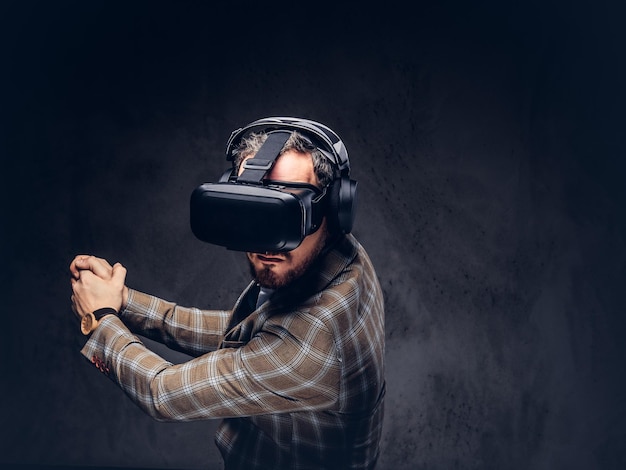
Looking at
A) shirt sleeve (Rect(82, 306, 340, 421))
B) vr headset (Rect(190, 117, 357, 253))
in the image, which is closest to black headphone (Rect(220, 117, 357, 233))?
vr headset (Rect(190, 117, 357, 253))

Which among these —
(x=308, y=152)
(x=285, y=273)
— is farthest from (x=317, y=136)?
(x=285, y=273)

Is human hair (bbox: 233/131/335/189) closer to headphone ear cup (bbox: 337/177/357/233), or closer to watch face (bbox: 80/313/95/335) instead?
headphone ear cup (bbox: 337/177/357/233)

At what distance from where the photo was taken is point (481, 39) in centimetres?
277

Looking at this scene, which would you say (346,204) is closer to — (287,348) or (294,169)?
(294,169)

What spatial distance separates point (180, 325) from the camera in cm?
166

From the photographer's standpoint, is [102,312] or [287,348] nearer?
[287,348]

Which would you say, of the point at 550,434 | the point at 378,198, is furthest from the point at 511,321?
the point at 378,198

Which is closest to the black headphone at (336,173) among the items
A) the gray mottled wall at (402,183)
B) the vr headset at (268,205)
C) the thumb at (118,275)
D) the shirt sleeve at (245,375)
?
the vr headset at (268,205)

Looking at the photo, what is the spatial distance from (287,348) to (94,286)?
0.45 m

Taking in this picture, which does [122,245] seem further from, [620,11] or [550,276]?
[620,11]

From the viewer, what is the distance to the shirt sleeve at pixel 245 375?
1.28m

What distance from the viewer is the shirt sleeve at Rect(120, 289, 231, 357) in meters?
1.62

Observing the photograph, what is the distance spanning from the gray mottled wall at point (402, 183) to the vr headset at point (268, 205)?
5.10 ft

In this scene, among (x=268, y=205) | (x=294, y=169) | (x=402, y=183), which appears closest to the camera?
(x=268, y=205)
